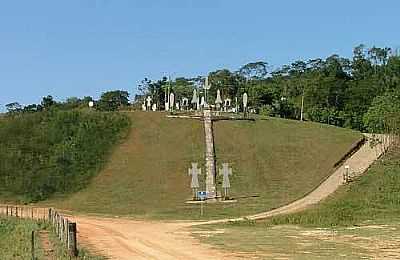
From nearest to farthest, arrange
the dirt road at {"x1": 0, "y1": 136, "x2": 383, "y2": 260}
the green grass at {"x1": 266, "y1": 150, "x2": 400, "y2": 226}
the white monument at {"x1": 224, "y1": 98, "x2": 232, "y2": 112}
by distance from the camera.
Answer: the dirt road at {"x1": 0, "y1": 136, "x2": 383, "y2": 260}
the green grass at {"x1": 266, "y1": 150, "x2": 400, "y2": 226}
the white monument at {"x1": 224, "y1": 98, "x2": 232, "y2": 112}

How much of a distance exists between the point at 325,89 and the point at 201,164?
47.1m

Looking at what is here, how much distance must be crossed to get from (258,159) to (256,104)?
1358 inches

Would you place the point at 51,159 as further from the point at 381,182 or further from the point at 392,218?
the point at 392,218

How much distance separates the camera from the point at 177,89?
383 feet

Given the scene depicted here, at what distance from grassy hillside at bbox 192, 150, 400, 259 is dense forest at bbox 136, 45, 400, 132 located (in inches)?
1289

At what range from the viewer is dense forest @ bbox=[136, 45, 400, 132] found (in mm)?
96062

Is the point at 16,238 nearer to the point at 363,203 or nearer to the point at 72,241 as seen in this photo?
the point at 72,241

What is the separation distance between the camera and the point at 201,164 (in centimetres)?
6081

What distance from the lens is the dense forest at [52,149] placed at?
60.3 metres

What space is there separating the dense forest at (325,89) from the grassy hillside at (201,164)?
52.0 feet

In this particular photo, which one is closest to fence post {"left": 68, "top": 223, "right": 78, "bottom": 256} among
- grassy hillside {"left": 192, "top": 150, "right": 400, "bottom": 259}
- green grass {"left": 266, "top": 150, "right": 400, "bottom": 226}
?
grassy hillside {"left": 192, "top": 150, "right": 400, "bottom": 259}

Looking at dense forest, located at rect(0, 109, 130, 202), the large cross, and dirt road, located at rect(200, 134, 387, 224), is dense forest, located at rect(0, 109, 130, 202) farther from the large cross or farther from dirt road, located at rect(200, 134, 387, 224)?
dirt road, located at rect(200, 134, 387, 224)

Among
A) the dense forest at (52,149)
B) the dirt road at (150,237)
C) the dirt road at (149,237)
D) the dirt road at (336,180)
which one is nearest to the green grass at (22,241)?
the dirt road at (149,237)

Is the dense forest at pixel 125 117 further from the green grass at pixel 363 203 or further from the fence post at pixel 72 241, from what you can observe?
the fence post at pixel 72 241
